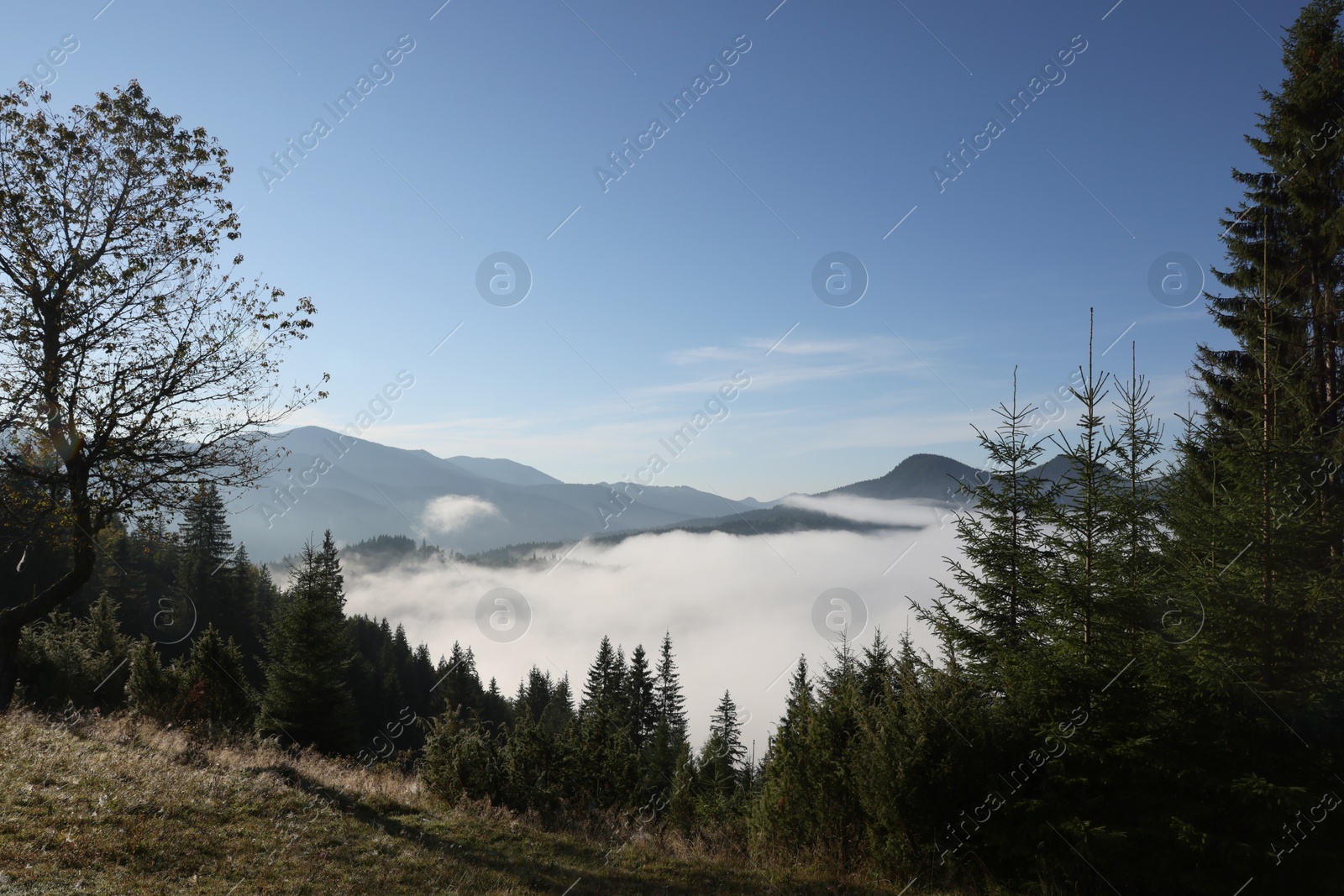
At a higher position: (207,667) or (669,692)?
(207,667)

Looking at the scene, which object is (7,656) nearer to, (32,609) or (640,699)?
(32,609)

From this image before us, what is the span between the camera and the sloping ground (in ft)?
22.0

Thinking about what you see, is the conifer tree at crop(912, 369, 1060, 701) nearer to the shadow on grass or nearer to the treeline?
the shadow on grass

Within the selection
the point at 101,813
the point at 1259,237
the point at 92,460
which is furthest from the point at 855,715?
the point at 1259,237

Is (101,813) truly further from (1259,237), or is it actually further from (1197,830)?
(1259,237)

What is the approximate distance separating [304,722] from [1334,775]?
3277 cm

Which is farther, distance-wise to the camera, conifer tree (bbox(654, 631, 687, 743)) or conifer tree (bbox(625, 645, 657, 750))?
conifer tree (bbox(654, 631, 687, 743))

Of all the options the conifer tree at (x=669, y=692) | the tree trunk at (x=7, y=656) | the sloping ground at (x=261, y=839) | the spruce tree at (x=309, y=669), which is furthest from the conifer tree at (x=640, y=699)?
the sloping ground at (x=261, y=839)

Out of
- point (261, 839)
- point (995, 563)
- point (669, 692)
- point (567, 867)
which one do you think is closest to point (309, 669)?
point (261, 839)

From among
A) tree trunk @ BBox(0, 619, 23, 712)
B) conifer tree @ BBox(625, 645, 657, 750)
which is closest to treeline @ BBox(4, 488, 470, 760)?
tree trunk @ BBox(0, 619, 23, 712)

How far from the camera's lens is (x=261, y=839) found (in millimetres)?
7902

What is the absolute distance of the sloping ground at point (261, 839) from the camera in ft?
22.0

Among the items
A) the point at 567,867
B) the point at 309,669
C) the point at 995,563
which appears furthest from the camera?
the point at 309,669

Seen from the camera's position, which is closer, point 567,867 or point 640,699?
point 567,867
